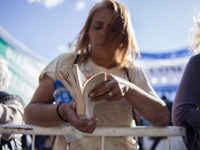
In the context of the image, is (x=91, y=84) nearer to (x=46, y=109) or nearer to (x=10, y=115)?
(x=46, y=109)

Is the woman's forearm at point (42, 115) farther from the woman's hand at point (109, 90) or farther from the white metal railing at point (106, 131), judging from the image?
the woman's hand at point (109, 90)

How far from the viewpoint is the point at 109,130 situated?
1087 mm

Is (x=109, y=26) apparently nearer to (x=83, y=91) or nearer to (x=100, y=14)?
(x=100, y=14)

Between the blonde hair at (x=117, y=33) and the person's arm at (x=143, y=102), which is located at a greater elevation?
the blonde hair at (x=117, y=33)

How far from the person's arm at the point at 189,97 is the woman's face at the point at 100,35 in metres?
0.56

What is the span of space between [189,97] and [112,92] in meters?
0.62

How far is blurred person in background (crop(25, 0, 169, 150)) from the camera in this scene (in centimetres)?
104

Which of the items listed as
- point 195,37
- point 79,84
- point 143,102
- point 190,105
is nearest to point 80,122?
point 79,84

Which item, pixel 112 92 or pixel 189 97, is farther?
pixel 189 97

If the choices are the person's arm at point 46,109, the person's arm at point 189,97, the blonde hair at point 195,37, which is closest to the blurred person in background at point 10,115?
the person's arm at point 46,109

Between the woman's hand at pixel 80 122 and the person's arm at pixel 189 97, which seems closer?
the woman's hand at pixel 80 122

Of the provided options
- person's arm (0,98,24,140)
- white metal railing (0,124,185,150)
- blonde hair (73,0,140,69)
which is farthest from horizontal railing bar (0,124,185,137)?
blonde hair (73,0,140,69)

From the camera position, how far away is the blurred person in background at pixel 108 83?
1038mm

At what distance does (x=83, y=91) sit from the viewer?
0.76 m
